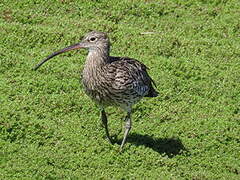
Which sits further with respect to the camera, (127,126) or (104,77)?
(127,126)

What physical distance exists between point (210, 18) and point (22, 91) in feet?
17.8

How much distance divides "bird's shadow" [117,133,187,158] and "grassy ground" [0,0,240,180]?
2 cm

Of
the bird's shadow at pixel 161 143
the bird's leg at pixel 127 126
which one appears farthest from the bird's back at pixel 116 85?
the bird's shadow at pixel 161 143

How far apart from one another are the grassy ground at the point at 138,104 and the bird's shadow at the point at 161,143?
1.0 inches

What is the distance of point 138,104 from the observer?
37.8 feet

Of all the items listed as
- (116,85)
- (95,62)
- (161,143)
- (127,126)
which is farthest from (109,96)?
(161,143)

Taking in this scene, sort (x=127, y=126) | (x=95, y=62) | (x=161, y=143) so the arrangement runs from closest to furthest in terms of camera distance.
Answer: (x=95, y=62), (x=127, y=126), (x=161, y=143)

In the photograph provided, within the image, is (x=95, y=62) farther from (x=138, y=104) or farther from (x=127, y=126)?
(x=138, y=104)

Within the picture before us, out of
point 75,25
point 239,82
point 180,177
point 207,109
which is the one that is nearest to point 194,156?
point 180,177

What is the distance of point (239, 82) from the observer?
12578mm

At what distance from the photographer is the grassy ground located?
989cm

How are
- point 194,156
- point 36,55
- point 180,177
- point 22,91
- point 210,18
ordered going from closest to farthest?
point 180,177, point 194,156, point 22,91, point 36,55, point 210,18

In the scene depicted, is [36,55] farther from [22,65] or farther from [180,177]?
[180,177]

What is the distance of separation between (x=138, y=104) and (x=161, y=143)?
115 cm
